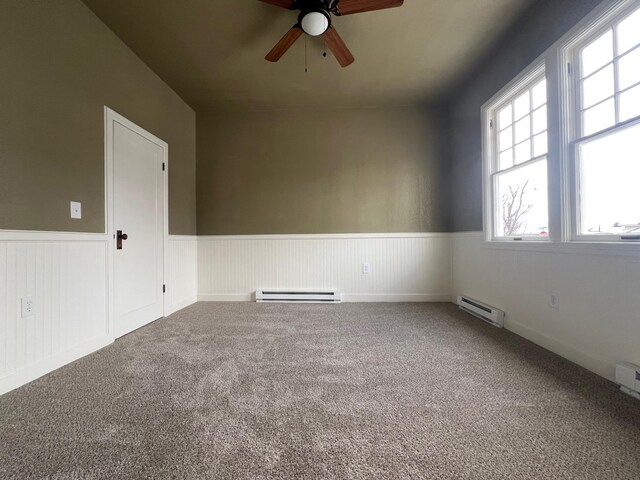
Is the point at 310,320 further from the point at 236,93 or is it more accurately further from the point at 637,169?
the point at 236,93

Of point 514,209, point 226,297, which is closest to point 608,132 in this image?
point 514,209

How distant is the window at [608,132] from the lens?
1447 mm

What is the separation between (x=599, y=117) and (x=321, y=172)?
2.59 metres

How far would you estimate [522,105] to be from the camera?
7.52 feet

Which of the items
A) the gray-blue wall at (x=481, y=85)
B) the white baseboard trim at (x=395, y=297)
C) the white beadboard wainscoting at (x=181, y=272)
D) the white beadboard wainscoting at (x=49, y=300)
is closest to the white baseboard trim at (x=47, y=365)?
the white beadboard wainscoting at (x=49, y=300)

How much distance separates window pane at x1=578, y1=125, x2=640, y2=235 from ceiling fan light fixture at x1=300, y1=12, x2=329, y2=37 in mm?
2009

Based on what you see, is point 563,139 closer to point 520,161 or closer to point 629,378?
point 520,161

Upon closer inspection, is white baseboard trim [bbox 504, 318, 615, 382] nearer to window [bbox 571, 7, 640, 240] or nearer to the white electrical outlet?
window [bbox 571, 7, 640, 240]

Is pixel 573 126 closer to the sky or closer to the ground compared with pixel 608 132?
closer to the sky

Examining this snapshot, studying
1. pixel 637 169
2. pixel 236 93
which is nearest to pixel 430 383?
pixel 637 169

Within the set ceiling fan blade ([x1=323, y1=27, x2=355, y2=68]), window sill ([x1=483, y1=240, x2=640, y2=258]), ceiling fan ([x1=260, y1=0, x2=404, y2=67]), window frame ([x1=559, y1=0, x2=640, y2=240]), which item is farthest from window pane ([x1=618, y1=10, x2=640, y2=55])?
ceiling fan blade ([x1=323, y1=27, x2=355, y2=68])

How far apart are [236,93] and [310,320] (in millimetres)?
2831

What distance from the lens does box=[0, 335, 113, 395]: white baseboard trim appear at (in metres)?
1.44

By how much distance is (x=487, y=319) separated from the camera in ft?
8.21
